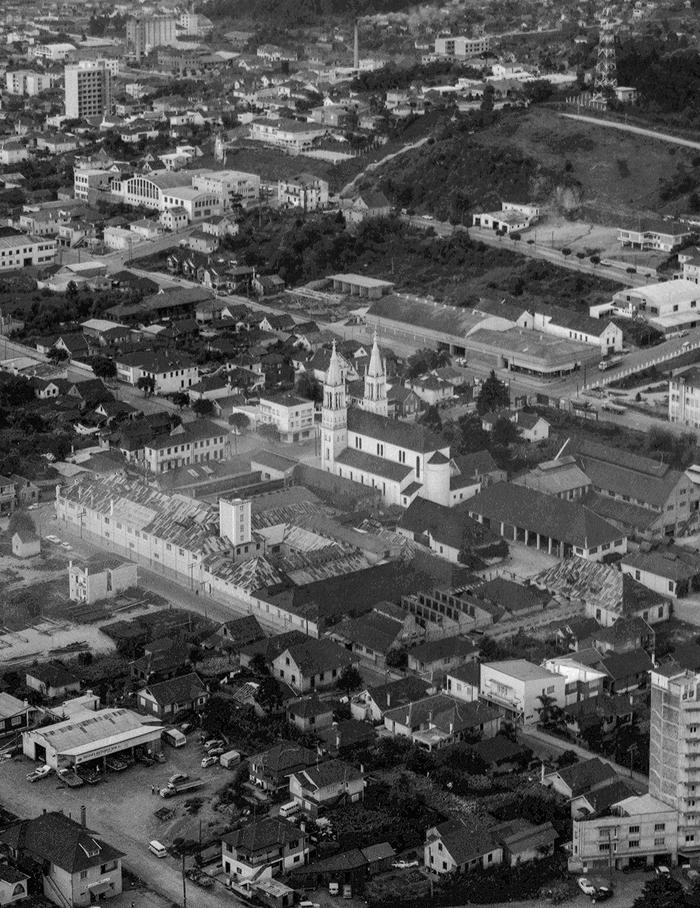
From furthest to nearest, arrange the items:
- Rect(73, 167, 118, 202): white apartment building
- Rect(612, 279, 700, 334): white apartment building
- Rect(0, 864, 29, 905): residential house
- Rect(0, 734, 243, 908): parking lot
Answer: Rect(73, 167, 118, 202): white apartment building
Rect(612, 279, 700, 334): white apartment building
Rect(0, 734, 243, 908): parking lot
Rect(0, 864, 29, 905): residential house

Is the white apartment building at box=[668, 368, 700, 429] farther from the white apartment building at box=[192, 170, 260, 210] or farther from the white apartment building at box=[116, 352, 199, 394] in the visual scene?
the white apartment building at box=[192, 170, 260, 210]

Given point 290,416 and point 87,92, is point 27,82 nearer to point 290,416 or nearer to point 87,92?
point 87,92

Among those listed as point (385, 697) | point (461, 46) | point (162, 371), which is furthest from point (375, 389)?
point (461, 46)

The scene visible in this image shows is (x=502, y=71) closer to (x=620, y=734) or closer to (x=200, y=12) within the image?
(x=200, y=12)

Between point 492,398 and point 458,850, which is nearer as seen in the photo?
point 458,850

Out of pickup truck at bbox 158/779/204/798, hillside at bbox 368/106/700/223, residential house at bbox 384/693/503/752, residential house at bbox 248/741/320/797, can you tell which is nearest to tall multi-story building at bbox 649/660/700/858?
residential house at bbox 384/693/503/752

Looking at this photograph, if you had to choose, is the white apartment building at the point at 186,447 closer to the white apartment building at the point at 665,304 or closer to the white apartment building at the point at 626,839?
the white apartment building at the point at 665,304

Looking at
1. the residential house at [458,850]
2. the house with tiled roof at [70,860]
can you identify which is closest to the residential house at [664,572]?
the residential house at [458,850]

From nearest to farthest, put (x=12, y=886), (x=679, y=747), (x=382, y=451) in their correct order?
(x=12, y=886)
(x=679, y=747)
(x=382, y=451)
